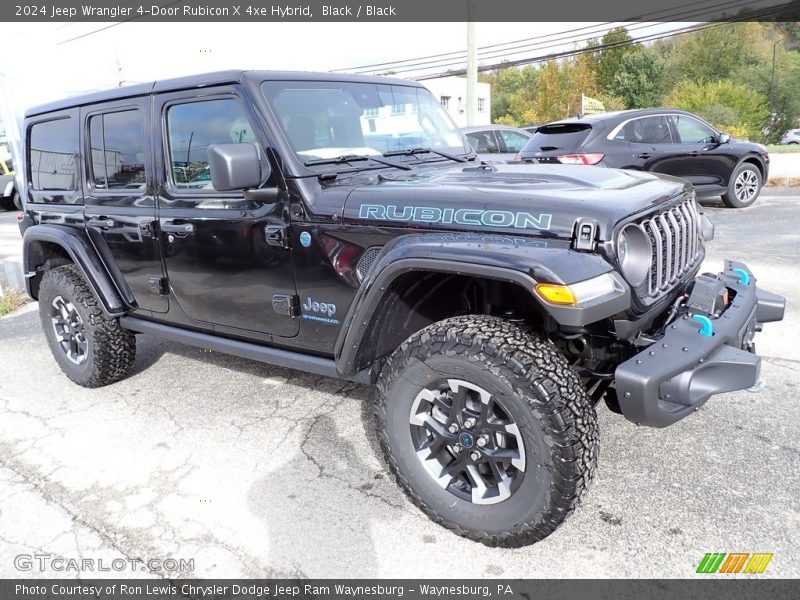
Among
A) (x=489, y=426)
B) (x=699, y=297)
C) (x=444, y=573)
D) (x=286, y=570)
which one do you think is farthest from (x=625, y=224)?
(x=286, y=570)

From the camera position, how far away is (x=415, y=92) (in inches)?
148

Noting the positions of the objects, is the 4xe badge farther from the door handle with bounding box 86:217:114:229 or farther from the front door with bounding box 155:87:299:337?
the door handle with bounding box 86:217:114:229

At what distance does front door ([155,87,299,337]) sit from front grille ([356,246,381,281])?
1.38ft

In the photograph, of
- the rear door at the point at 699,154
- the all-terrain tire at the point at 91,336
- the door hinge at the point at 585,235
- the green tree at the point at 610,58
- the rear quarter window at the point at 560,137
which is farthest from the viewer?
the green tree at the point at 610,58

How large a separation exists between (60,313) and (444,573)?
3.45 m

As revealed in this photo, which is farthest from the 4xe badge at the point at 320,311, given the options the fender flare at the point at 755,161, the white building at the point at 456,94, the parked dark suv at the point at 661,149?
the white building at the point at 456,94

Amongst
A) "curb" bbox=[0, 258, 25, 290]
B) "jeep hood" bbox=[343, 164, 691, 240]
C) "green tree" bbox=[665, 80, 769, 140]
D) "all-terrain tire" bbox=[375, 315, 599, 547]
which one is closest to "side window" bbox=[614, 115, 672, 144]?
"jeep hood" bbox=[343, 164, 691, 240]

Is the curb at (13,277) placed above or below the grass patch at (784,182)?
above

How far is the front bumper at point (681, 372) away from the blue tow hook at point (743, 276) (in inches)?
24.6

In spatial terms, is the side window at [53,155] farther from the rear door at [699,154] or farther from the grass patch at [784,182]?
the grass patch at [784,182]

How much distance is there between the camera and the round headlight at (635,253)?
7.75 feet

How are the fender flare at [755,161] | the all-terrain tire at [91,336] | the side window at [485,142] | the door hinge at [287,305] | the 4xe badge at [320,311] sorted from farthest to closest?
1. the side window at [485,142]
2. the fender flare at [755,161]
3. the all-terrain tire at [91,336]
4. the door hinge at [287,305]
5. the 4xe badge at [320,311]

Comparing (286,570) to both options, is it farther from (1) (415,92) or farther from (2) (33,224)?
(2) (33,224)

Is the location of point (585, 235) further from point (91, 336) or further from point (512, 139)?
point (512, 139)
